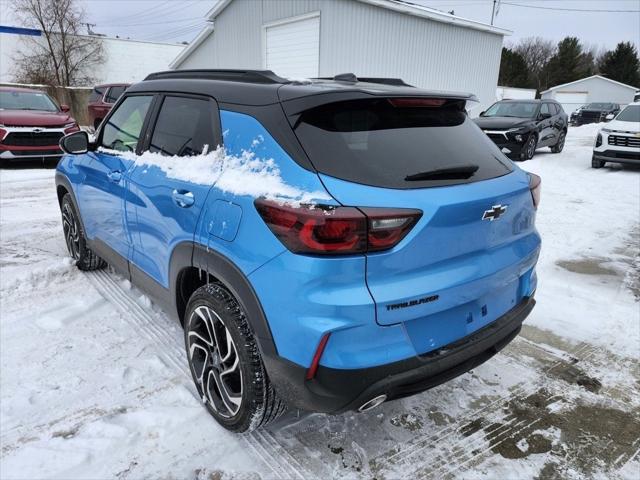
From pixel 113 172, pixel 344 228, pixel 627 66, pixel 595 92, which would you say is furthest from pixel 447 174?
pixel 627 66

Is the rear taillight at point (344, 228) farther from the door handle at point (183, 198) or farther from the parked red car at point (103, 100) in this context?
the parked red car at point (103, 100)

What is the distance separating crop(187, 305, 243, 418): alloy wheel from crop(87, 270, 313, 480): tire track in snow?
21 cm

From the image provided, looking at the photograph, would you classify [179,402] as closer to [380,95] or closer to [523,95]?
[380,95]

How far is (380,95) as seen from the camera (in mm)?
2102

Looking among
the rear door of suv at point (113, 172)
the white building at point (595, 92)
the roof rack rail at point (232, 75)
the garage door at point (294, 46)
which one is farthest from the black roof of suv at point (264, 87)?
the white building at point (595, 92)

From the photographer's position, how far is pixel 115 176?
328 centimetres

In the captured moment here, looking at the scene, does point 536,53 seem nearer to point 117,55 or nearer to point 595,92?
point 595,92

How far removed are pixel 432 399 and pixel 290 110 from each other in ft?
6.12

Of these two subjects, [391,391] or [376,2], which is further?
[376,2]

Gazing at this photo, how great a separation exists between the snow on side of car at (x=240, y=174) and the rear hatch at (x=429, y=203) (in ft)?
0.49

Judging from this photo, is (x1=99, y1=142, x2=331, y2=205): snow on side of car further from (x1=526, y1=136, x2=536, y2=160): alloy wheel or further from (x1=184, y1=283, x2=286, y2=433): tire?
(x1=526, y1=136, x2=536, y2=160): alloy wheel

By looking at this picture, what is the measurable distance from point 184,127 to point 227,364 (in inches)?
54.9

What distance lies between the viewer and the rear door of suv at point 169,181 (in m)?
2.45

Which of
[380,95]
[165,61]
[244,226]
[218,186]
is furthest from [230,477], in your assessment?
[165,61]
